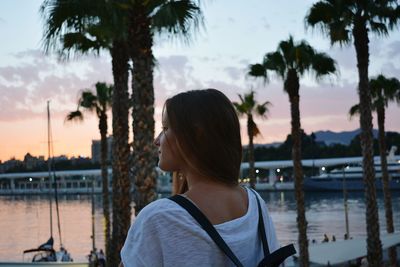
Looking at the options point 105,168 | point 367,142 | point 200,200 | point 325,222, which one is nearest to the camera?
point 200,200

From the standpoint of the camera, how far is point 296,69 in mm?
22109

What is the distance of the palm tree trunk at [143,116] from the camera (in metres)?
11.4

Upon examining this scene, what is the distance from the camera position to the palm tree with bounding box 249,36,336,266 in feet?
68.3

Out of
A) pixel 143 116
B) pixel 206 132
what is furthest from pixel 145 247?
pixel 143 116

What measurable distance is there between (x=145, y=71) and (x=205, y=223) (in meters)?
10.1

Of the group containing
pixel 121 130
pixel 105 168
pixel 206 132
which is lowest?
pixel 105 168

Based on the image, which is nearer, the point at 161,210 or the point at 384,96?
the point at 161,210

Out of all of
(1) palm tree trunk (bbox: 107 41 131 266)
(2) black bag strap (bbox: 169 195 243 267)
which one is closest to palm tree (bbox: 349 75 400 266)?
(1) palm tree trunk (bbox: 107 41 131 266)

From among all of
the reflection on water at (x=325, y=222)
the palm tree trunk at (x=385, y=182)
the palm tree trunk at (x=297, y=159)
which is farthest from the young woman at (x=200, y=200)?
the reflection on water at (x=325, y=222)

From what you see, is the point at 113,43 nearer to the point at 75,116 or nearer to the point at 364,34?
the point at 364,34

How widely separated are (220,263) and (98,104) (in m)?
30.5

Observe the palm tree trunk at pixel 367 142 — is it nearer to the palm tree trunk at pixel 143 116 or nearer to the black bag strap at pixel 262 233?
the palm tree trunk at pixel 143 116

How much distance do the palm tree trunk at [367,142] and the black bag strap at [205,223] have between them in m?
16.0

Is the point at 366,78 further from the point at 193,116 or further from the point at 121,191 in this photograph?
the point at 193,116
